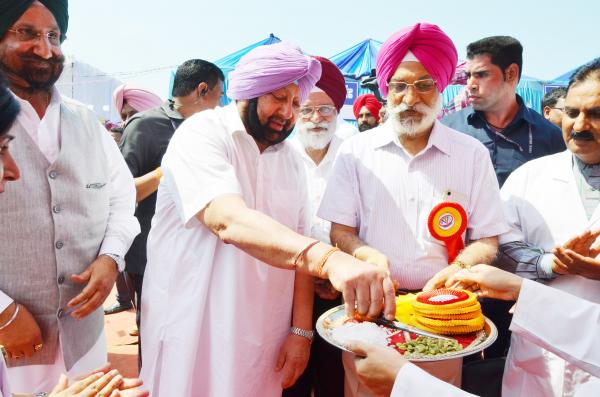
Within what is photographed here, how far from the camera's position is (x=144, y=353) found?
7.11 ft

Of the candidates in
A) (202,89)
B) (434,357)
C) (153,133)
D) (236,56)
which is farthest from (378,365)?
(236,56)

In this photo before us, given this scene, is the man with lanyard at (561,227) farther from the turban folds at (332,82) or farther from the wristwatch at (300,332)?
the turban folds at (332,82)

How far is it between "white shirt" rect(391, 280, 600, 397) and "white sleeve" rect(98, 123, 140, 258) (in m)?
1.80

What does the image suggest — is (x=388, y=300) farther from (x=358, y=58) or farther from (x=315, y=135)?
(x=358, y=58)

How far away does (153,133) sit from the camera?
143 inches

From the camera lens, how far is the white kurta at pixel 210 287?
1995 millimetres

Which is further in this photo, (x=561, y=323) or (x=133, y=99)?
(x=133, y=99)

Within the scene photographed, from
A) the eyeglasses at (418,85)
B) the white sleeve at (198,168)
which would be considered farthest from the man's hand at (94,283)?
the eyeglasses at (418,85)

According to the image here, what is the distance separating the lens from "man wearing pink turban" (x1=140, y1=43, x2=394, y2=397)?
1.98 metres

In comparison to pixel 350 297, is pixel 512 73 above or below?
above

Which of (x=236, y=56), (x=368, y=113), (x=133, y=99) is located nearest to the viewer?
(x=133, y=99)

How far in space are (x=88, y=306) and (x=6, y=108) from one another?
1.00m

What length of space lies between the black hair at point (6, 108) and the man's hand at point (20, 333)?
0.78m

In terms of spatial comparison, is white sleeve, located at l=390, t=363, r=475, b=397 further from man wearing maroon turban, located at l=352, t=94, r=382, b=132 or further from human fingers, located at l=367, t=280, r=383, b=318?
man wearing maroon turban, located at l=352, t=94, r=382, b=132
